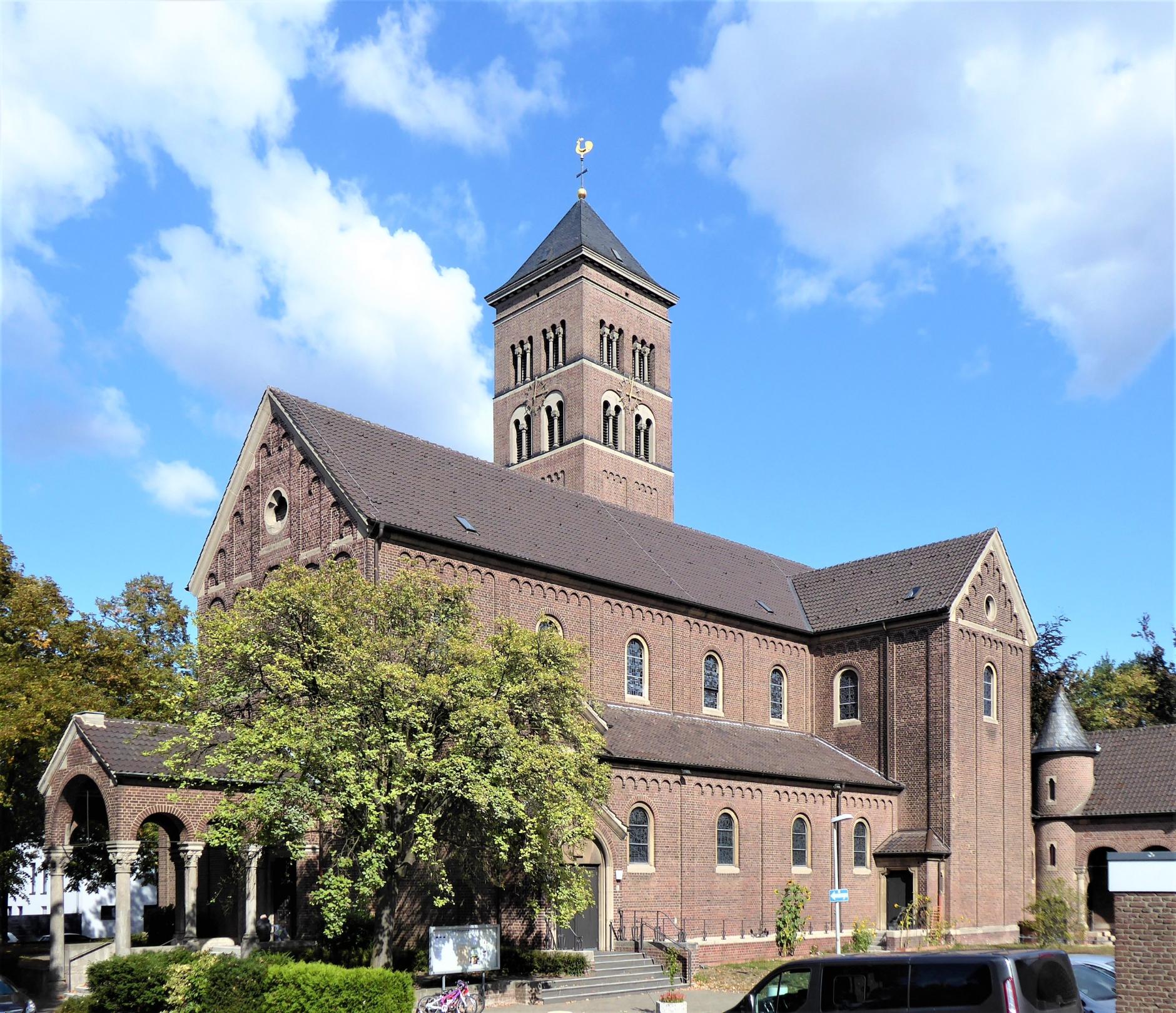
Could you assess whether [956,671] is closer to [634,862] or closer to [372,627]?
[634,862]

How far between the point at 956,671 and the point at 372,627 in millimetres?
25268

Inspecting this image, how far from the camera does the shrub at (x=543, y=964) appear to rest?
2853 centimetres

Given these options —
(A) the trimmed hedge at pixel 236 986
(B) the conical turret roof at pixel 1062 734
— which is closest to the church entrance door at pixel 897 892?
(B) the conical turret roof at pixel 1062 734

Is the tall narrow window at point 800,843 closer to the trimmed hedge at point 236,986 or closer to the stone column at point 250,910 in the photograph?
the stone column at point 250,910

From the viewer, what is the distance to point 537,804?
25047mm

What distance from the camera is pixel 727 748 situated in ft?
129

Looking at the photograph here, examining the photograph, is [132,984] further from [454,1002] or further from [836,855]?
[836,855]

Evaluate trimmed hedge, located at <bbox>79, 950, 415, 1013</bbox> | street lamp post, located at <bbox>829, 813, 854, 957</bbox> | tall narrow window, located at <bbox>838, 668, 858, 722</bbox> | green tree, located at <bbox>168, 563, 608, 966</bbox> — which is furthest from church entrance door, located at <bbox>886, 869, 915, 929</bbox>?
trimmed hedge, located at <bbox>79, 950, 415, 1013</bbox>

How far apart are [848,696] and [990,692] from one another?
5.33 metres

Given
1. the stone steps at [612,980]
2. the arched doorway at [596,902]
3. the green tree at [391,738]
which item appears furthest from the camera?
the arched doorway at [596,902]

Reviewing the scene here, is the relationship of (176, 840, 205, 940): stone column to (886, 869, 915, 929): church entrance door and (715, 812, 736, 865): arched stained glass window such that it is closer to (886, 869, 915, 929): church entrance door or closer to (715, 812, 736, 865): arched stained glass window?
(715, 812, 736, 865): arched stained glass window

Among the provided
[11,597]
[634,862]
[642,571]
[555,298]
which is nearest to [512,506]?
[642,571]

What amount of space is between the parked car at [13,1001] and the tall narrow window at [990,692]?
3402 cm

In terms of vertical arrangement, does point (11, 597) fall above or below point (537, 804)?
above
